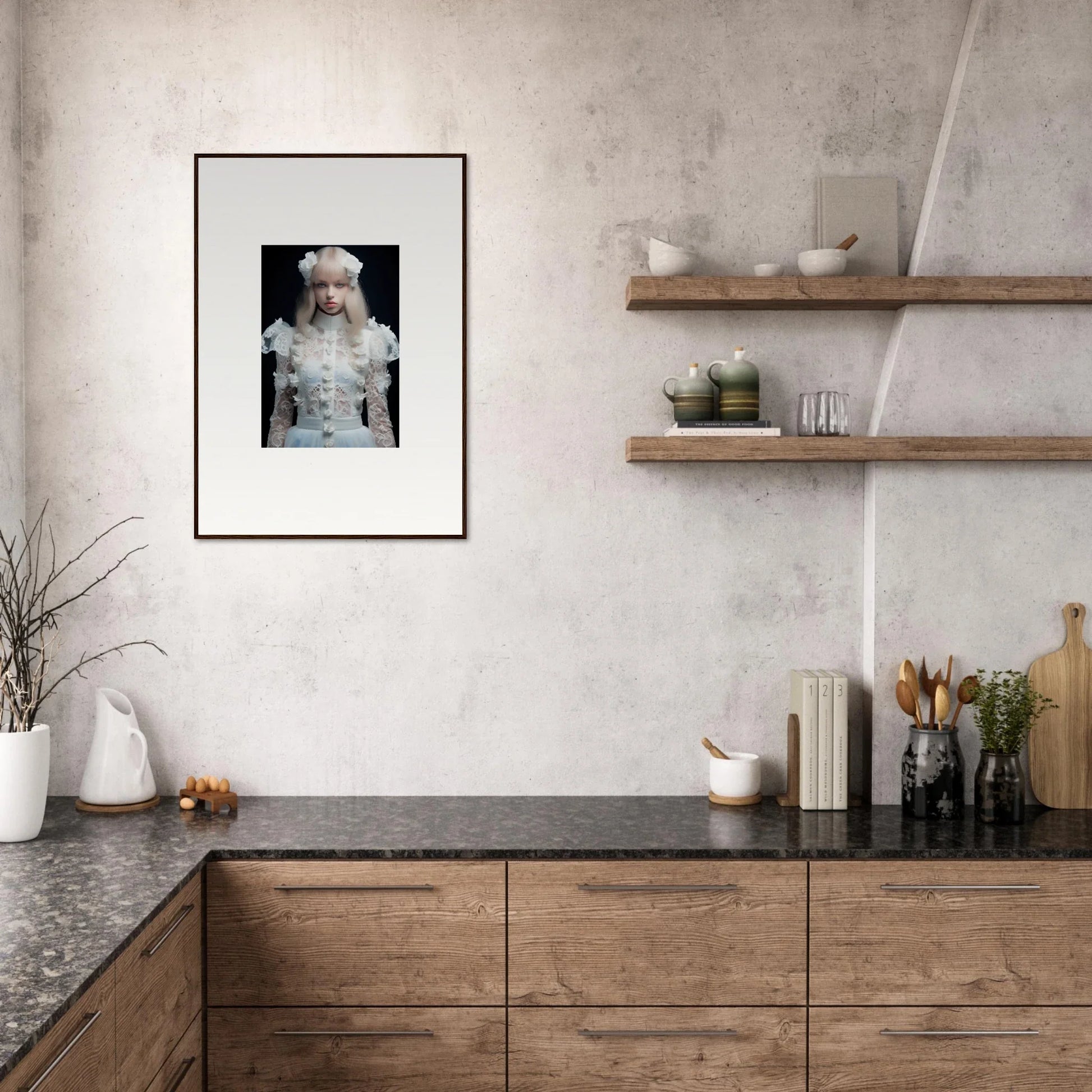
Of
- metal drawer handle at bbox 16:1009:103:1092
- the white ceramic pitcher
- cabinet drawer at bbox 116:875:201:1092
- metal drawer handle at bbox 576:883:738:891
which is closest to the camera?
metal drawer handle at bbox 16:1009:103:1092

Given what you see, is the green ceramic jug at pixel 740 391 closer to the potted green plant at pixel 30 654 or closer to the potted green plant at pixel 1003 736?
the potted green plant at pixel 1003 736

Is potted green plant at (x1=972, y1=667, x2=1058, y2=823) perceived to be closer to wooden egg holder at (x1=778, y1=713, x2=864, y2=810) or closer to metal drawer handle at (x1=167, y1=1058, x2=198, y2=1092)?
wooden egg holder at (x1=778, y1=713, x2=864, y2=810)

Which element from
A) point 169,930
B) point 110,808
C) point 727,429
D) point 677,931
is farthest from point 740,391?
point 110,808

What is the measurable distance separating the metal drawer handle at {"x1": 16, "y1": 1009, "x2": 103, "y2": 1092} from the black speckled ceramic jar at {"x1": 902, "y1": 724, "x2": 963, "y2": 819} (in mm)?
1746

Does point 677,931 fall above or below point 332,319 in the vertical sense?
below

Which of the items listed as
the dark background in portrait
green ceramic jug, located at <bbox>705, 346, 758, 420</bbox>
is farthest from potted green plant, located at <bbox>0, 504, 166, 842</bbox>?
green ceramic jug, located at <bbox>705, 346, 758, 420</bbox>

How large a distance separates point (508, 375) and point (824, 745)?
1183 millimetres

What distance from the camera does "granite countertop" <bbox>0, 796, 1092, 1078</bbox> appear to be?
5.78ft

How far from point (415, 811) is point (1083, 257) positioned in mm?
2094

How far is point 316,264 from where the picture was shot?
2.57 metres

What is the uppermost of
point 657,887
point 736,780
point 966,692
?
point 966,692

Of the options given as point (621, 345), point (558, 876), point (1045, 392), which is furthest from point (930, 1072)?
point (621, 345)

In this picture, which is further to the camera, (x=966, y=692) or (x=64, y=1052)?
(x=966, y=692)

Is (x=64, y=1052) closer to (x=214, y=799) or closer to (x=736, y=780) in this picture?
(x=214, y=799)
